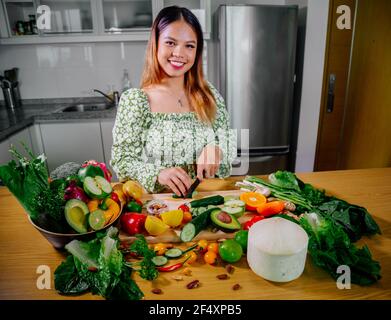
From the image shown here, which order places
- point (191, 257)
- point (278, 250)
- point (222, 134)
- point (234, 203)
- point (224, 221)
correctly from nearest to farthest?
point (278, 250)
point (191, 257)
point (224, 221)
point (234, 203)
point (222, 134)

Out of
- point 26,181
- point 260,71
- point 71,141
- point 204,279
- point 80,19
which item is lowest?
point 71,141

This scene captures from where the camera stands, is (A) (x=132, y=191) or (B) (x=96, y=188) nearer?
(B) (x=96, y=188)

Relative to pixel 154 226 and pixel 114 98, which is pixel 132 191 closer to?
pixel 154 226

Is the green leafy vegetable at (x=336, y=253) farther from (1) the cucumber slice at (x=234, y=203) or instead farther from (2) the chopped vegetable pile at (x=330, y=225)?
(1) the cucumber slice at (x=234, y=203)

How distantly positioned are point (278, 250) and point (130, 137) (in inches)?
32.0

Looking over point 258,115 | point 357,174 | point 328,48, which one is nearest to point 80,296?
point 357,174

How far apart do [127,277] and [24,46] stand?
2.95 metres

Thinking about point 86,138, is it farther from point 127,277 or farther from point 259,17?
point 127,277

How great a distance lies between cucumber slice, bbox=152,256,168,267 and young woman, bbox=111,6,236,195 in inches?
14.6

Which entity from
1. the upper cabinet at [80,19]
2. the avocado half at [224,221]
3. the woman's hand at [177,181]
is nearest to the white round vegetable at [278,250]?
the avocado half at [224,221]

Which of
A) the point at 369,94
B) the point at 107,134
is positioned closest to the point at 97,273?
the point at 107,134

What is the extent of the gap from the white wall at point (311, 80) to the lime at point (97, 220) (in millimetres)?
2341

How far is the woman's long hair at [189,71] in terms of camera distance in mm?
1173

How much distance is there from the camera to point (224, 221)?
0.87m
